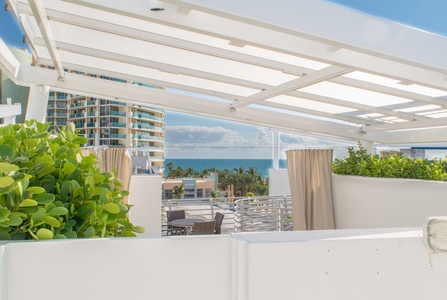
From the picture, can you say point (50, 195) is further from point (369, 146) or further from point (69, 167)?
point (369, 146)

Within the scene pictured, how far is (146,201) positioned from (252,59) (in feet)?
12.0

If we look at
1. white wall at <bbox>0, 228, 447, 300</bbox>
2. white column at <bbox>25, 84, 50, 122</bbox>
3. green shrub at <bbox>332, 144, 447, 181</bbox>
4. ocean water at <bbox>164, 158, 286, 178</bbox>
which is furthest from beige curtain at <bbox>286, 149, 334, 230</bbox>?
ocean water at <bbox>164, 158, 286, 178</bbox>

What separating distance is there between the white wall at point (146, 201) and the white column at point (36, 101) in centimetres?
202

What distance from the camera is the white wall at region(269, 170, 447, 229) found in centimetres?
469

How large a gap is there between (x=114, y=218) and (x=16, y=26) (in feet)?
14.9

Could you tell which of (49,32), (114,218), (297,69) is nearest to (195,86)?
(297,69)

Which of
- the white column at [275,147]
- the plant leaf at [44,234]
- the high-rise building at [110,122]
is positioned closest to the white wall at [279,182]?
the white column at [275,147]

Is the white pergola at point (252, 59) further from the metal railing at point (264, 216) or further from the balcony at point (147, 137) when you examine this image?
the balcony at point (147, 137)

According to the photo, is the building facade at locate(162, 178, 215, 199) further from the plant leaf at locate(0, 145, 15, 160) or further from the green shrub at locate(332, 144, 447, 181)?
the plant leaf at locate(0, 145, 15, 160)

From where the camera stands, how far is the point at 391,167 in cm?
539

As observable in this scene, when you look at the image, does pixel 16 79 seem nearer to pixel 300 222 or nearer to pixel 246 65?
pixel 246 65

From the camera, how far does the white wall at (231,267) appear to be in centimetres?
121

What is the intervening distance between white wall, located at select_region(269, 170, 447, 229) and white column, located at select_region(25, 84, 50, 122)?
5.41 metres

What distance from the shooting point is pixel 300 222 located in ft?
22.3
